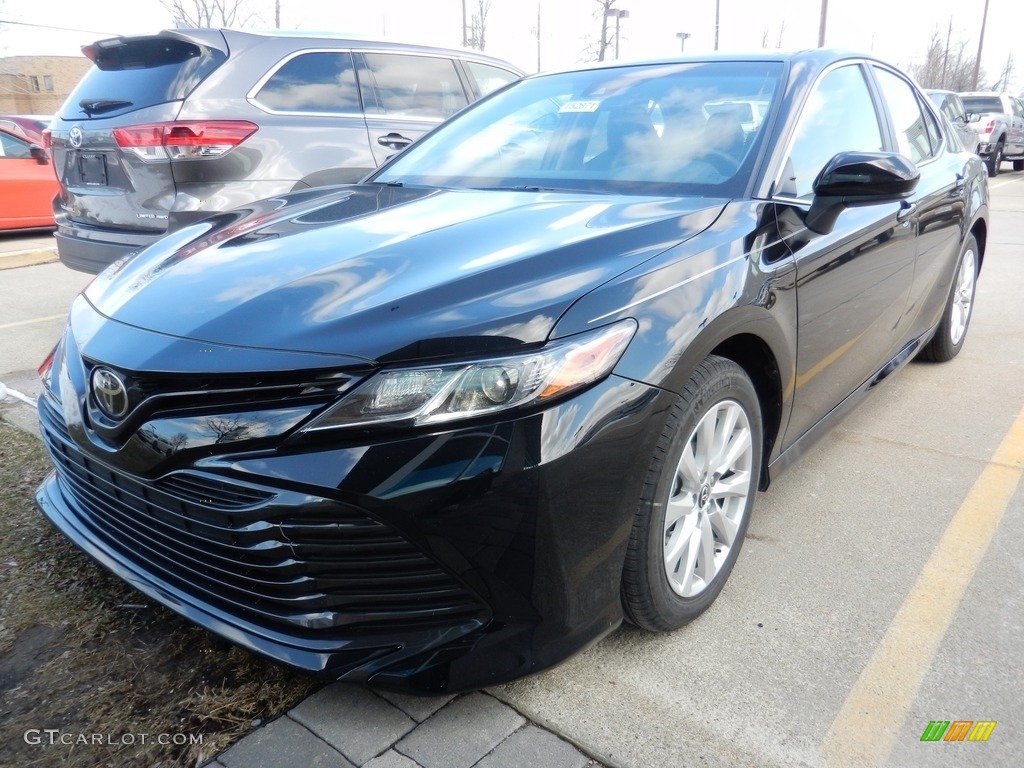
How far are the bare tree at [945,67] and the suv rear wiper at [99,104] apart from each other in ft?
→ 180

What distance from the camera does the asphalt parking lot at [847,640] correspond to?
186 cm

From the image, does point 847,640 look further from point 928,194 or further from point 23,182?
point 23,182

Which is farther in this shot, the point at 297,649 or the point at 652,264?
the point at 652,264

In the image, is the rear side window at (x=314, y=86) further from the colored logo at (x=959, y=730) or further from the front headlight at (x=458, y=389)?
the colored logo at (x=959, y=730)

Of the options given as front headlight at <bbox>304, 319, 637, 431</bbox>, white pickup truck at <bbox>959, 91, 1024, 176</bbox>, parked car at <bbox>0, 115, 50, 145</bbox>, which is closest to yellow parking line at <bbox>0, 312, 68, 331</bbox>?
front headlight at <bbox>304, 319, 637, 431</bbox>

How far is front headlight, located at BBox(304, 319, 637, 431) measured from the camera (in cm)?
161

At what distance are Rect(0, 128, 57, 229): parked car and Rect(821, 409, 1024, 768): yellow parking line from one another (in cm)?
Answer: 966

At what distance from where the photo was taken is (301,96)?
4902 millimetres

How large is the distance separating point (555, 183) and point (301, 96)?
2778mm

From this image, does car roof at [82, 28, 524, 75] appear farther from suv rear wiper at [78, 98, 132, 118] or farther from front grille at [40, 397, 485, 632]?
front grille at [40, 397, 485, 632]

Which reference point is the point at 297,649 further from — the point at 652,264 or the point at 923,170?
the point at 923,170

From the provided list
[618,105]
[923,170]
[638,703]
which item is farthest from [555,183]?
[923,170]

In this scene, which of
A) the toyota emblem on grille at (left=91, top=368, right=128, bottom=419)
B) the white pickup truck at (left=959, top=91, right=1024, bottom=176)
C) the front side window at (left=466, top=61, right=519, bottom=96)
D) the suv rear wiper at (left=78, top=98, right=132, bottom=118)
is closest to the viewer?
the toyota emblem on grille at (left=91, top=368, right=128, bottom=419)

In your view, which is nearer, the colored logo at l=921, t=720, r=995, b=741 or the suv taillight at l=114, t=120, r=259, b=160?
the colored logo at l=921, t=720, r=995, b=741
